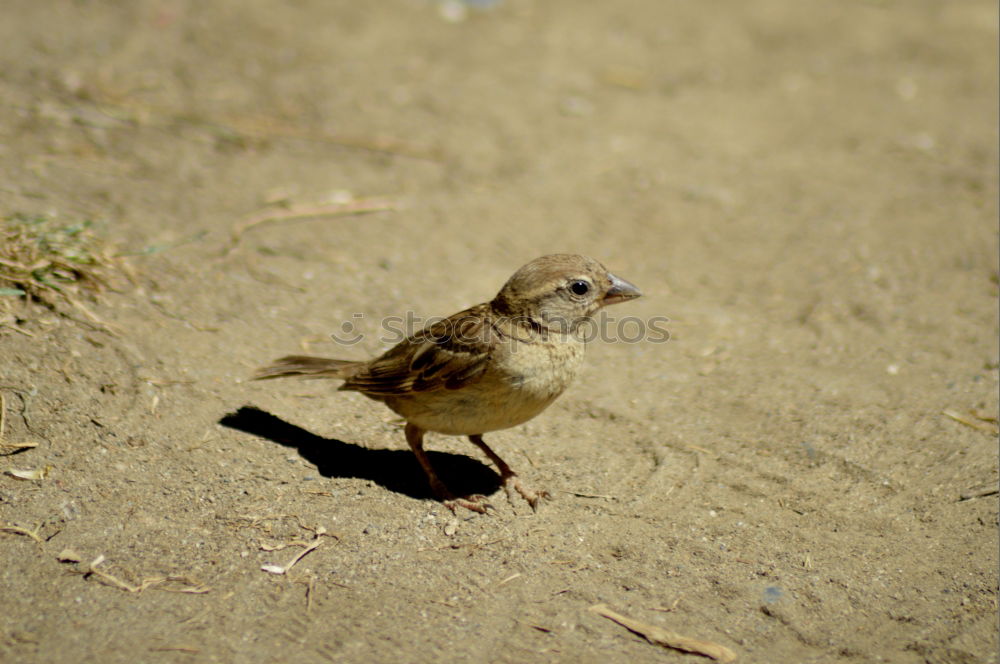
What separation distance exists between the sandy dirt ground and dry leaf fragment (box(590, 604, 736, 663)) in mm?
55

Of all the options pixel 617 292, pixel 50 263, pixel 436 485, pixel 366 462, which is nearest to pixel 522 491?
pixel 436 485

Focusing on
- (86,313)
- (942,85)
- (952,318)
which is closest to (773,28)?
(942,85)

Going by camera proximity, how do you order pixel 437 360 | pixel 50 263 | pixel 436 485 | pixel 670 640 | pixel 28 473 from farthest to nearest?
1. pixel 50 263
2. pixel 436 485
3. pixel 437 360
4. pixel 28 473
5. pixel 670 640

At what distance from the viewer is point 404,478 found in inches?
181

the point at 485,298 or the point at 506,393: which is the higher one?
the point at 506,393

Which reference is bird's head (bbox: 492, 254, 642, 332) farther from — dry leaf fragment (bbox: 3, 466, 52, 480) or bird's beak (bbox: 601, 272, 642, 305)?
dry leaf fragment (bbox: 3, 466, 52, 480)

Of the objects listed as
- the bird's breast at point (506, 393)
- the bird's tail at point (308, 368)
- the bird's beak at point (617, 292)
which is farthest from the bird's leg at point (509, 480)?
the bird's beak at point (617, 292)

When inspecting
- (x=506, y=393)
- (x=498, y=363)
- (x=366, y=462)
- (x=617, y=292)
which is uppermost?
(x=617, y=292)

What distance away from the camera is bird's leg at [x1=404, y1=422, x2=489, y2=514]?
14.3 ft

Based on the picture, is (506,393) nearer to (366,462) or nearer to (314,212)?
(366,462)

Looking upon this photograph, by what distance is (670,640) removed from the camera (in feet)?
11.8

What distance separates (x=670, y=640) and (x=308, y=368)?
230cm

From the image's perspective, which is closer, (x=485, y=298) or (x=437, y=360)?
(x=437, y=360)

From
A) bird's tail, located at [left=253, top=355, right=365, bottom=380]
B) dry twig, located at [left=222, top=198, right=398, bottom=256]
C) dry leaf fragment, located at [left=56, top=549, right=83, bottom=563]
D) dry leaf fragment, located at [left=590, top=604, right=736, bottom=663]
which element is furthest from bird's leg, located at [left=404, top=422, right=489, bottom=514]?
dry twig, located at [left=222, top=198, right=398, bottom=256]
